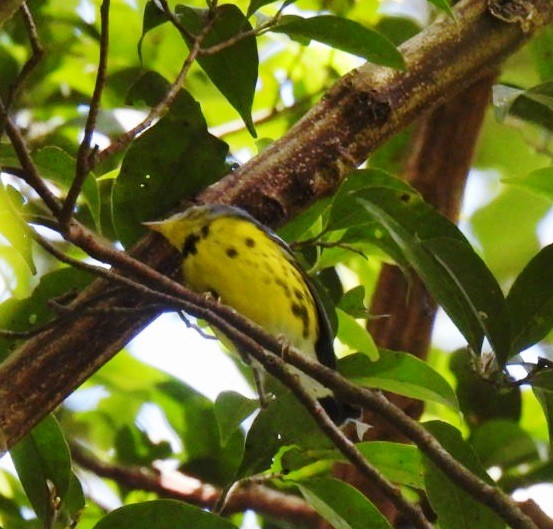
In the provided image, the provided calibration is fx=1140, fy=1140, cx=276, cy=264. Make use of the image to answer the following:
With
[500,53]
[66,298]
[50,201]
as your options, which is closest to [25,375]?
[66,298]

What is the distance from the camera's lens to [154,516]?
1484mm

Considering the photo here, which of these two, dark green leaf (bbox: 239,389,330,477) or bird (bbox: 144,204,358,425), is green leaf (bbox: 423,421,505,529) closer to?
dark green leaf (bbox: 239,389,330,477)

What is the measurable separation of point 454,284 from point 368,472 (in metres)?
0.44

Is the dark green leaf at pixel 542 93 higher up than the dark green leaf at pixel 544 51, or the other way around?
the dark green leaf at pixel 544 51

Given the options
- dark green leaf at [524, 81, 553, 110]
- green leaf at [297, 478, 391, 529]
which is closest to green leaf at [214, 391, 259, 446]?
green leaf at [297, 478, 391, 529]

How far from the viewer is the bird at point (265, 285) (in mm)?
1934

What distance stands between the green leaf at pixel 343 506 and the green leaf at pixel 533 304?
346mm

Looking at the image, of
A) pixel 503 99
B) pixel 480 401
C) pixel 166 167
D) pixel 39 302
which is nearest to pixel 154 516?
pixel 39 302

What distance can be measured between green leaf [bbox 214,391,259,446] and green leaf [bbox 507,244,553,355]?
17.1 inches

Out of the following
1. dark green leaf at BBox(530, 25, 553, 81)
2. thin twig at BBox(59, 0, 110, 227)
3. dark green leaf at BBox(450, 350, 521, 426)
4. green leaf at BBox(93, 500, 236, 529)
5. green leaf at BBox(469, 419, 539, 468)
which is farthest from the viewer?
dark green leaf at BBox(530, 25, 553, 81)

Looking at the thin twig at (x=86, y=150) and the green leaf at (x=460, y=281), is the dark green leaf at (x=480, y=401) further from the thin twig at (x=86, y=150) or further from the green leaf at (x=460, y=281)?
the thin twig at (x=86, y=150)

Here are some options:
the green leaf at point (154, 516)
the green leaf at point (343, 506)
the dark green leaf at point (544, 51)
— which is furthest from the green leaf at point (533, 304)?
the dark green leaf at point (544, 51)

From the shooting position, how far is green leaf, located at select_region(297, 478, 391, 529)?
5.05ft

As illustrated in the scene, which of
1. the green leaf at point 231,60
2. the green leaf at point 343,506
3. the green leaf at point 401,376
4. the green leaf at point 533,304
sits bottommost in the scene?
the green leaf at point 343,506
